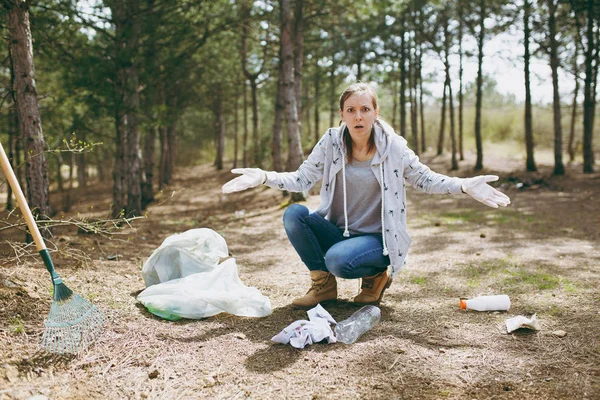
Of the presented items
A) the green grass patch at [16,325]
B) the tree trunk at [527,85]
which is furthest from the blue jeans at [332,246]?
the tree trunk at [527,85]

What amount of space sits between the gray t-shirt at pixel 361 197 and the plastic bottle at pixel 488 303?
33.7 inches

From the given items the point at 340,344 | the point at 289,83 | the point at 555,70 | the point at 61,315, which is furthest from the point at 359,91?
the point at 555,70

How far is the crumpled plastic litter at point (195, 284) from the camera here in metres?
3.27

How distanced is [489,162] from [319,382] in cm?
1855

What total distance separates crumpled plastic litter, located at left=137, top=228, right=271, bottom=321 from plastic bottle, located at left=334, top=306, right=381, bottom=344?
63 cm

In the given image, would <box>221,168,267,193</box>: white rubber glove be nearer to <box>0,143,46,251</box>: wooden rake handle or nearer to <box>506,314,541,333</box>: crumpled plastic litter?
<box>0,143,46,251</box>: wooden rake handle

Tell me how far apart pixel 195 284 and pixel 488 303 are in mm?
2163

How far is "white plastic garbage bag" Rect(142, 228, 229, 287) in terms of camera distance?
371 cm

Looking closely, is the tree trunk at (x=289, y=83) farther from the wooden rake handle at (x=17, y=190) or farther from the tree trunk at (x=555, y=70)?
the tree trunk at (x=555, y=70)

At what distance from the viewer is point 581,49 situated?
1404 cm

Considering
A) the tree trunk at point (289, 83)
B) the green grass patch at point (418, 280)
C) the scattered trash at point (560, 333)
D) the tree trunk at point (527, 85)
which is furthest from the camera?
the tree trunk at point (527, 85)

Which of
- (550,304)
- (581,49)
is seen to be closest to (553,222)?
(550,304)

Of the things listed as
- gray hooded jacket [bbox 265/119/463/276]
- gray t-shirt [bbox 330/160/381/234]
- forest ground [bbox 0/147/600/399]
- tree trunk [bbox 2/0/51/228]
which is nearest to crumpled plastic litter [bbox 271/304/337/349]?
forest ground [bbox 0/147/600/399]

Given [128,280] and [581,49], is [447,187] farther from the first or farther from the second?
[581,49]
